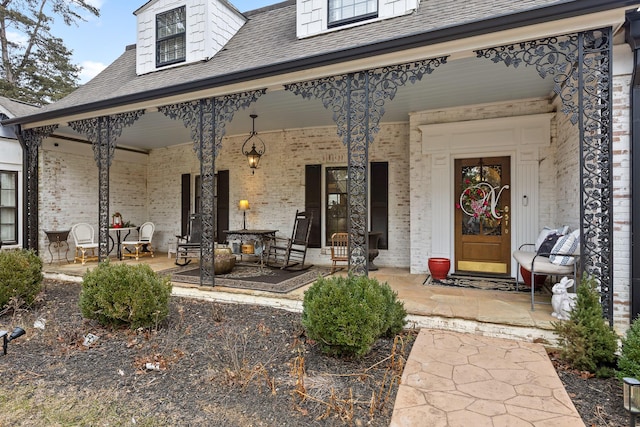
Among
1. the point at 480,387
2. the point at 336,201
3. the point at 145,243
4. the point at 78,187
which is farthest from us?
the point at 145,243

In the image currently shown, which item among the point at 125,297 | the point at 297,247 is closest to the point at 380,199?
the point at 297,247

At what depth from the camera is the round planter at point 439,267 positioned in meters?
5.30

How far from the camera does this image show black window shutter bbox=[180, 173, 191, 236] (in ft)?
28.3

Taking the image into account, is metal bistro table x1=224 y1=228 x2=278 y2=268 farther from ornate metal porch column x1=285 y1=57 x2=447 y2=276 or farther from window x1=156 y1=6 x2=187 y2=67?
window x1=156 y1=6 x2=187 y2=67

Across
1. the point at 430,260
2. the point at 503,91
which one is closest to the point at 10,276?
the point at 430,260

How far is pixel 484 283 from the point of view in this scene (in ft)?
16.7

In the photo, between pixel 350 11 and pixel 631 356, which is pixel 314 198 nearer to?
pixel 350 11

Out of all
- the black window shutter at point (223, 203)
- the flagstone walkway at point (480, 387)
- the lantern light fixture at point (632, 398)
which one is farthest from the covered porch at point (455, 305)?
the black window shutter at point (223, 203)

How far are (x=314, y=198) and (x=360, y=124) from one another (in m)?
3.44

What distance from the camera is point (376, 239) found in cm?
654

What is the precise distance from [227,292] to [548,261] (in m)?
3.90

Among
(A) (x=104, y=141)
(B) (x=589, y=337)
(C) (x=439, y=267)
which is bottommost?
(B) (x=589, y=337)

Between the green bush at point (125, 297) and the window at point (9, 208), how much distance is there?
462cm

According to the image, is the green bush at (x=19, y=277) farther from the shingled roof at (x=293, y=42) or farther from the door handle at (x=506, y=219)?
the door handle at (x=506, y=219)
